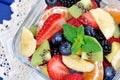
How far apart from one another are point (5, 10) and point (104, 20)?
330 millimetres

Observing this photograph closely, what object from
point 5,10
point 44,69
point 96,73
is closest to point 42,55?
point 44,69

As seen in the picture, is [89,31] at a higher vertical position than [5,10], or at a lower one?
lower

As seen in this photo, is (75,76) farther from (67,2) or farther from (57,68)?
(67,2)

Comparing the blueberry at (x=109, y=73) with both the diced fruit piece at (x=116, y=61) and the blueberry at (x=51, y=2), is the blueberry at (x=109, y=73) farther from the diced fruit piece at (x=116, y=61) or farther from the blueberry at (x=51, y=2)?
the blueberry at (x=51, y=2)

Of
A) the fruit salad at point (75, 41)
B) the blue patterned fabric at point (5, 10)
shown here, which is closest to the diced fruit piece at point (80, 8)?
the fruit salad at point (75, 41)

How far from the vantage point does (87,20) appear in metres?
0.99

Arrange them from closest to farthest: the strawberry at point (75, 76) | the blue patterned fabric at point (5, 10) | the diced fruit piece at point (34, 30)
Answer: the strawberry at point (75, 76) < the diced fruit piece at point (34, 30) < the blue patterned fabric at point (5, 10)

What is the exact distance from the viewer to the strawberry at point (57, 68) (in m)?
→ 0.97

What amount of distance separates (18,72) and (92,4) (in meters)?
0.28

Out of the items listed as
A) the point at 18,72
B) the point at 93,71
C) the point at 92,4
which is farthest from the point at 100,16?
the point at 18,72

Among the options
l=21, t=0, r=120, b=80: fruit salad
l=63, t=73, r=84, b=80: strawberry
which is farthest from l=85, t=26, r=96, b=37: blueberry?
l=63, t=73, r=84, b=80: strawberry

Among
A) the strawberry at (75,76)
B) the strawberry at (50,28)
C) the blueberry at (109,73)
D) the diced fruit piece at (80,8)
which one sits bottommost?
the blueberry at (109,73)

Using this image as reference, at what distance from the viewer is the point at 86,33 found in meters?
0.96

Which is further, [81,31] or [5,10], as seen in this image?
[5,10]
